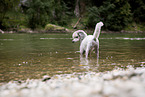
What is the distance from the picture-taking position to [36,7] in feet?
177

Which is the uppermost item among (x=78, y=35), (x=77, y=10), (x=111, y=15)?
(x=77, y=10)

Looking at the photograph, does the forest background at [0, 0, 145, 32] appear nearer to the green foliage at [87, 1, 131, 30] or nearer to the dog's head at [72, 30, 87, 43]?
the green foliage at [87, 1, 131, 30]

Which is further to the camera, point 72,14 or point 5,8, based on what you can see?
point 72,14

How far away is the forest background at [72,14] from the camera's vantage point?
50.1 meters

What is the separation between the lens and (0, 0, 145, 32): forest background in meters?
50.1

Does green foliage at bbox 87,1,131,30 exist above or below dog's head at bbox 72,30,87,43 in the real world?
above

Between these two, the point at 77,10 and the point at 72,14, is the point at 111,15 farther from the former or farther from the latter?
the point at 72,14

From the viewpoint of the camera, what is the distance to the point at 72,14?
208 ft

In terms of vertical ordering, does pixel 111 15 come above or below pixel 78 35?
above

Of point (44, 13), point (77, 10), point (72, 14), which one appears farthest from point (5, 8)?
point (77, 10)

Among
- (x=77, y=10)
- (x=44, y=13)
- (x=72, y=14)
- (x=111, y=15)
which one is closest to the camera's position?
(x=44, y=13)

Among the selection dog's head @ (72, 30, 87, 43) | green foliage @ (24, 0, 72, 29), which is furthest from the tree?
dog's head @ (72, 30, 87, 43)

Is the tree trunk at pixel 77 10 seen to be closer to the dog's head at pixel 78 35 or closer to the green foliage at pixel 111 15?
the green foliage at pixel 111 15

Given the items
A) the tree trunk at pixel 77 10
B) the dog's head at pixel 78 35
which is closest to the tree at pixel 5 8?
the tree trunk at pixel 77 10
